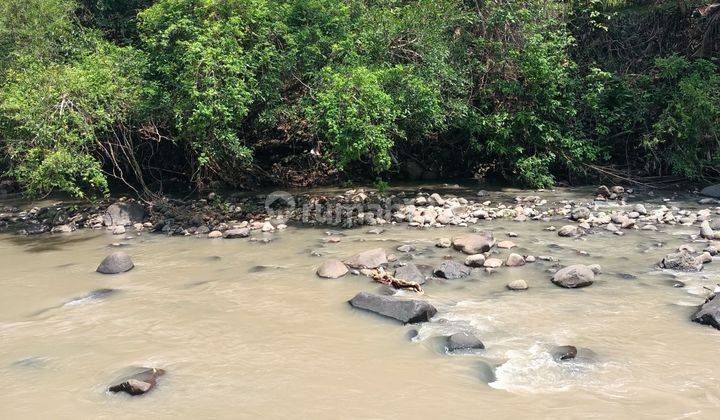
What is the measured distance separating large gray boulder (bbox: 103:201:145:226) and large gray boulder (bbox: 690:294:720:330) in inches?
330

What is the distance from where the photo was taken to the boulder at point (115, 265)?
721 centimetres

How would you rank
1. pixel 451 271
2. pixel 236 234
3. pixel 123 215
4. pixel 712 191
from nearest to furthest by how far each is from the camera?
pixel 451 271 → pixel 236 234 → pixel 123 215 → pixel 712 191

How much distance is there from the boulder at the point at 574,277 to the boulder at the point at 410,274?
1368 millimetres

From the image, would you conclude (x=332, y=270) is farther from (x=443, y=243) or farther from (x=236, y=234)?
(x=236, y=234)

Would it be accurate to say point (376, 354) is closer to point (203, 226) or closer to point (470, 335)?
point (470, 335)

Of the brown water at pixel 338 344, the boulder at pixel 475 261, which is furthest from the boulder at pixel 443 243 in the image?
the boulder at pixel 475 261

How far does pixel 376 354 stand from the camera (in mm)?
4691

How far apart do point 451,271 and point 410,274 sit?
1.53 ft

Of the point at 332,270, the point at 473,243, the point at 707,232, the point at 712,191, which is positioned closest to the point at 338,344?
the point at 332,270

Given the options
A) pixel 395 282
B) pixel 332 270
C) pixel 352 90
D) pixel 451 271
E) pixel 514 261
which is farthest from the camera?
pixel 352 90

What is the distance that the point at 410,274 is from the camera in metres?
6.45

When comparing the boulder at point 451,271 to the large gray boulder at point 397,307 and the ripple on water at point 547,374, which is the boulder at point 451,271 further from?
the ripple on water at point 547,374

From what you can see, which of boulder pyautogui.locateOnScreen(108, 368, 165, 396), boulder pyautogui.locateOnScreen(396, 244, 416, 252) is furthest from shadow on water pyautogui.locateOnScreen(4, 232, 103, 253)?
boulder pyautogui.locateOnScreen(108, 368, 165, 396)

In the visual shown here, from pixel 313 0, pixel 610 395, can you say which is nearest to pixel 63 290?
pixel 610 395
